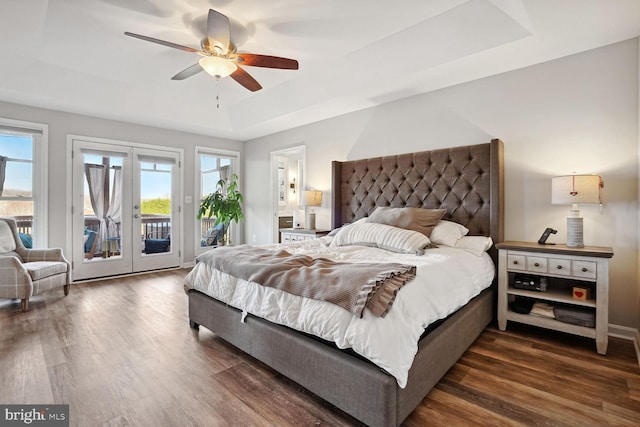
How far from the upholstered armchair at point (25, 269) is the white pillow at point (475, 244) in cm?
443

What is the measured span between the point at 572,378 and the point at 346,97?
3407 mm

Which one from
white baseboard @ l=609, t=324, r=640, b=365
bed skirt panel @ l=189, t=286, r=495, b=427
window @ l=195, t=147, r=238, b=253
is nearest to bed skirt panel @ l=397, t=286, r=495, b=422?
bed skirt panel @ l=189, t=286, r=495, b=427

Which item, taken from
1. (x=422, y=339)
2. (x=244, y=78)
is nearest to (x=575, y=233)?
(x=422, y=339)

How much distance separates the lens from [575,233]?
2502mm

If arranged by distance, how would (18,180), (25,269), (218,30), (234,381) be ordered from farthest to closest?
(18,180) < (25,269) < (218,30) < (234,381)

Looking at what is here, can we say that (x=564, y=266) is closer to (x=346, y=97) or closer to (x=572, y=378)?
(x=572, y=378)

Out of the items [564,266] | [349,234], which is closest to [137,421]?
[349,234]

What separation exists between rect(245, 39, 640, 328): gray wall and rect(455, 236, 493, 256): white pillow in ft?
1.49

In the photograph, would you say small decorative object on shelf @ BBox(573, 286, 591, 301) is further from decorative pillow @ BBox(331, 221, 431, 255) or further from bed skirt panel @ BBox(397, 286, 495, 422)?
decorative pillow @ BBox(331, 221, 431, 255)

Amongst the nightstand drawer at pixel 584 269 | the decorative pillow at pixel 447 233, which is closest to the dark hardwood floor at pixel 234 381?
the nightstand drawer at pixel 584 269

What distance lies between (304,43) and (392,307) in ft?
9.11

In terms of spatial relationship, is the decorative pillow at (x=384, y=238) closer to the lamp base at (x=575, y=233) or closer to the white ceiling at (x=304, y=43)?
the lamp base at (x=575, y=233)

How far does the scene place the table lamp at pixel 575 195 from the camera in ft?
7.84

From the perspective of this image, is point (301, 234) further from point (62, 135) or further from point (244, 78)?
point (62, 135)
